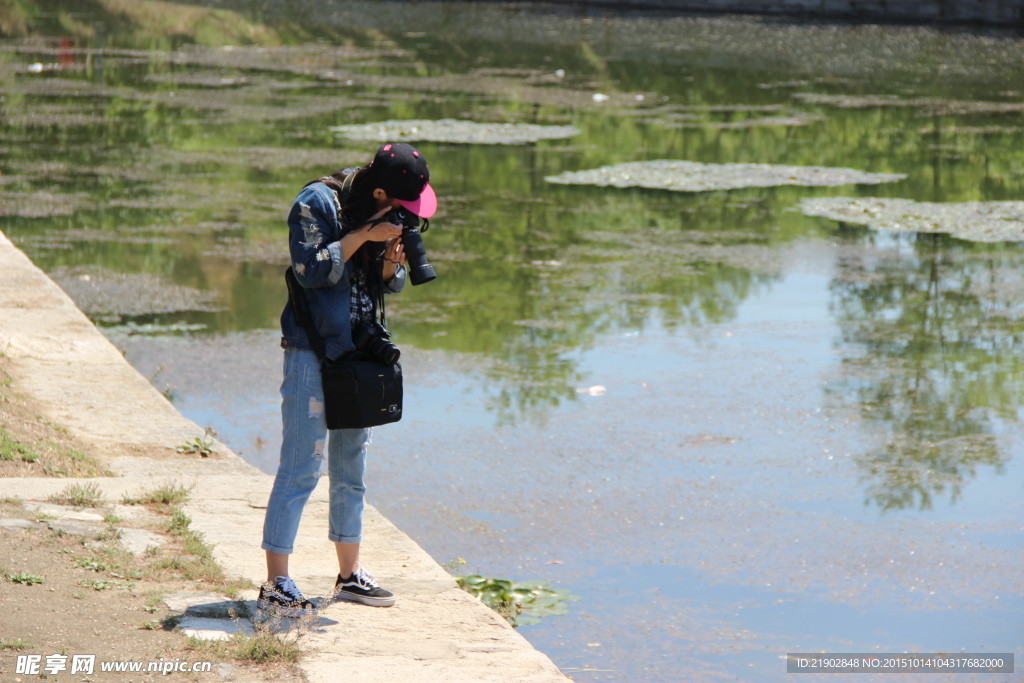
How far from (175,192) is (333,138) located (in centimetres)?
269

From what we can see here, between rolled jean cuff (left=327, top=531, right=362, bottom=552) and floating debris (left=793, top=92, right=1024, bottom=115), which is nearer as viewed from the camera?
rolled jean cuff (left=327, top=531, right=362, bottom=552)

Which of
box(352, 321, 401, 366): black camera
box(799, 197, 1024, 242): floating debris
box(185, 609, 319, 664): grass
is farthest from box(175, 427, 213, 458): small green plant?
box(799, 197, 1024, 242): floating debris

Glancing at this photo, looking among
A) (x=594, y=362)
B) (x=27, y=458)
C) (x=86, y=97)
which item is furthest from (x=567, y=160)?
(x=27, y=458)

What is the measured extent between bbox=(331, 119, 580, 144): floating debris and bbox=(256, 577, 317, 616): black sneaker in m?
10.1

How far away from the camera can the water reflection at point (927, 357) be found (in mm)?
6004

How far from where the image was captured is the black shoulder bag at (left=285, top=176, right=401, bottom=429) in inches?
155

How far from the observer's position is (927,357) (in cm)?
751

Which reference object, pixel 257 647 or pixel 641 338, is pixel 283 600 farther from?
pixel 641 338

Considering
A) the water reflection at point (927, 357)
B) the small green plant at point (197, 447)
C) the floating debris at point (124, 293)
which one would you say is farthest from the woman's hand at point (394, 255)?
the floating debris at point (124, 293)

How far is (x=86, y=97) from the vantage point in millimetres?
16766

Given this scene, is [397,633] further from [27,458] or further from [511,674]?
[27,458]

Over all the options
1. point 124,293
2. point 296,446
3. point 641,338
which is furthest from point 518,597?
point 124,293

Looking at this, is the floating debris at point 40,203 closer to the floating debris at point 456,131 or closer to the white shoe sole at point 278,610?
the floating debris at point 456,131

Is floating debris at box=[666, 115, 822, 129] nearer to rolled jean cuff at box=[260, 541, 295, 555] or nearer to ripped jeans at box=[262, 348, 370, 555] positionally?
ripped jeans at box=[262, 348, 370, 555]
